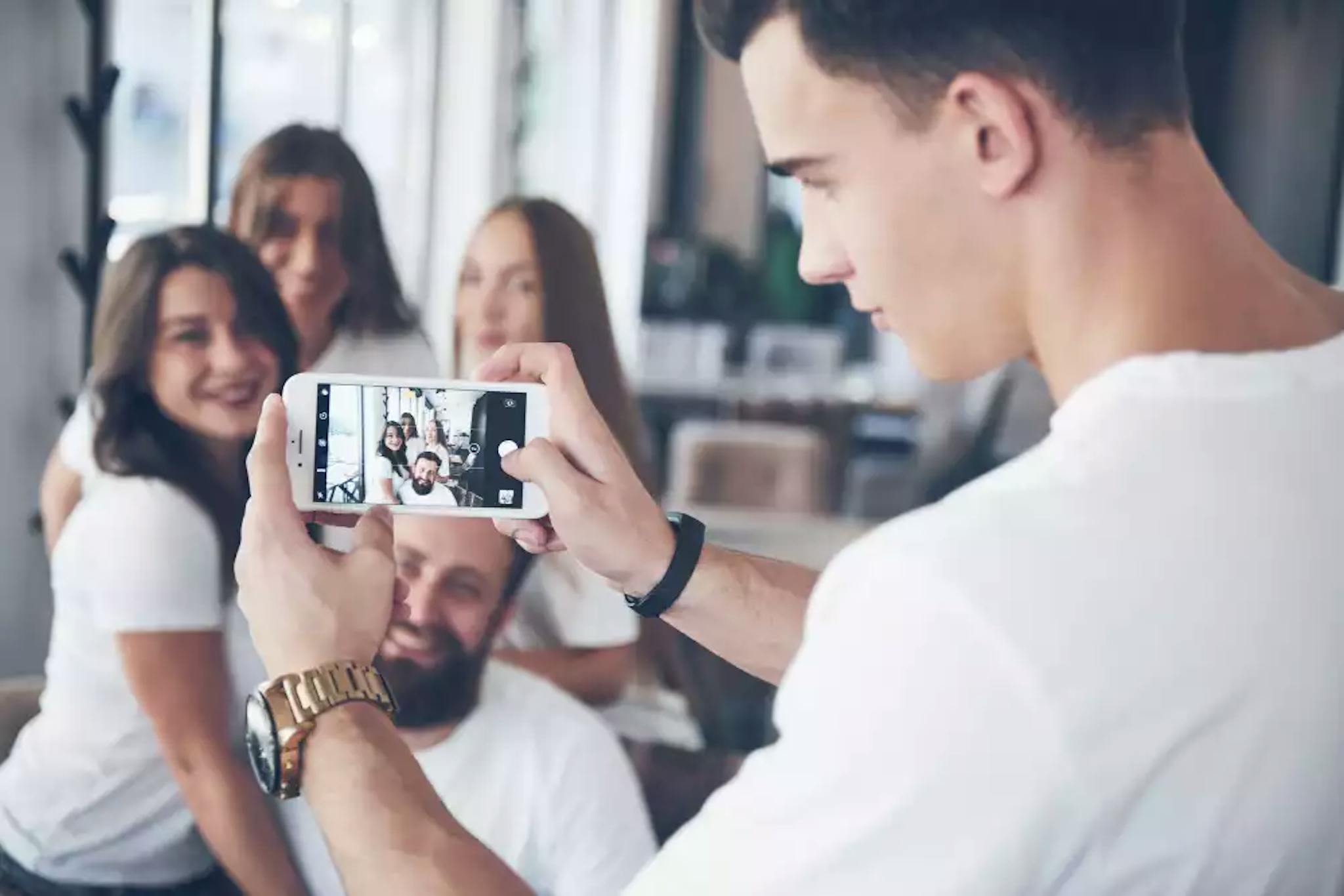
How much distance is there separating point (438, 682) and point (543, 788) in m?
0.14

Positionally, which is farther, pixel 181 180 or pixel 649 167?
pixel 649 167

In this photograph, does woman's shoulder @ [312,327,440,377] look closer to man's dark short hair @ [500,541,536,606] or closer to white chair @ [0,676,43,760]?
man's dark short hair @ [500,541,536,606]

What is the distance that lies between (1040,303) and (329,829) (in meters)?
0.49

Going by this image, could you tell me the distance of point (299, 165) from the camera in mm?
1053

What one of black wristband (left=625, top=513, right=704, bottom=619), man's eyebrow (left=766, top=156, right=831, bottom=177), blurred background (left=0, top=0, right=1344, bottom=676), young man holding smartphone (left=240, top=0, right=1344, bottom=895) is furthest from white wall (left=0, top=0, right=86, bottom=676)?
man's eyebrow (left=766, top=156, right=831, bottom=177)

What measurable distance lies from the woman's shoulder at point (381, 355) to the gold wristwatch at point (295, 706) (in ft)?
1.04

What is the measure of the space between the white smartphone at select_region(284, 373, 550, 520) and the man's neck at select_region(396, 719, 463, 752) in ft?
1.03

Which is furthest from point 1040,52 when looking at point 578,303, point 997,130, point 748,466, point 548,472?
point 748,466

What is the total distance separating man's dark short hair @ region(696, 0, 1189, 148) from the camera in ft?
2.07

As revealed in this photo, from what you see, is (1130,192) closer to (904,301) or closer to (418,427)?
(904,301)

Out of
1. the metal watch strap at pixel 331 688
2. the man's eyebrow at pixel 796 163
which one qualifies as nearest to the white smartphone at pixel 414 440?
the metal watch strap at pixel 331 688

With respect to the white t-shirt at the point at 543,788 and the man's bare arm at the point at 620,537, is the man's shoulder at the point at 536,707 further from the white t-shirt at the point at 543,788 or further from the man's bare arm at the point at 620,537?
the man's bare arm at the point at 620,537

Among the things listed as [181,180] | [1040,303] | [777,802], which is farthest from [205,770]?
[1040,303]

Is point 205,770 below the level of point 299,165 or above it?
below
